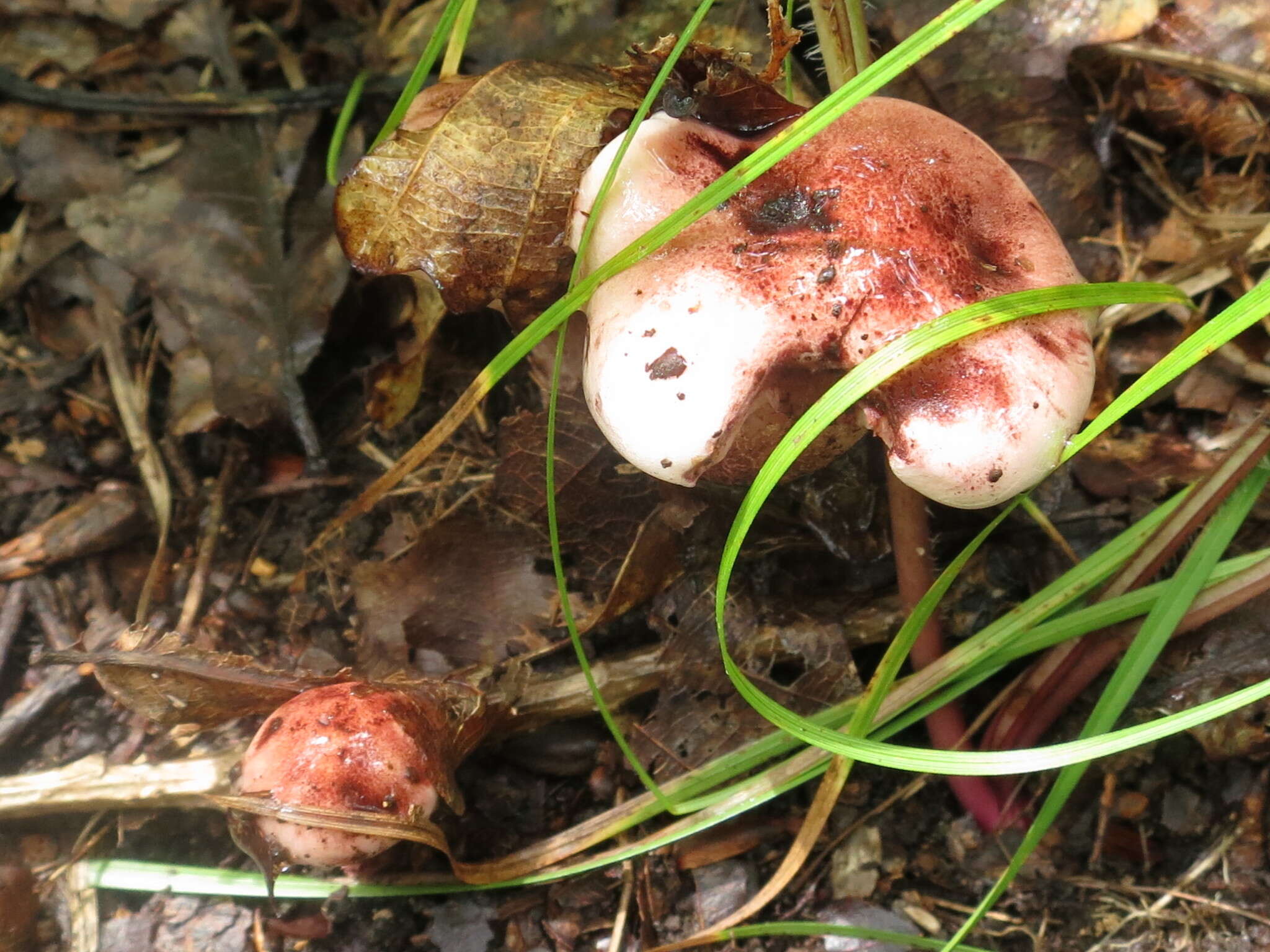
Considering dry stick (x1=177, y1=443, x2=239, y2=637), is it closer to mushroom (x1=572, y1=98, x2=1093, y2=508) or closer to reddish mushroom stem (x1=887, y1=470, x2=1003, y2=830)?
mushroom (x1=572, y1=98, x2=1093, y2=508)

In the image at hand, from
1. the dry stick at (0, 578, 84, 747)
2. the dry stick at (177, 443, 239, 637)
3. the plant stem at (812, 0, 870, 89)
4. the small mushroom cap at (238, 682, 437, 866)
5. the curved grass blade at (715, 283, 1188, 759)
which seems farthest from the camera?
the dry stick at (177, 443, 239, 637)

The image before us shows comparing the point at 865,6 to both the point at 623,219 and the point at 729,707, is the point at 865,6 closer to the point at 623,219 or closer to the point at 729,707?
the point at 623,219

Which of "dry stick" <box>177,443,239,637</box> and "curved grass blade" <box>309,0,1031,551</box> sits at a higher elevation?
"curved grass blade" <box>309,0,1031,551</box>

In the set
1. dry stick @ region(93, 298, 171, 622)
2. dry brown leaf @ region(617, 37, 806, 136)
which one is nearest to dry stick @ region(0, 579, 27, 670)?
dry stick @ region(93, 298, 171, 622)

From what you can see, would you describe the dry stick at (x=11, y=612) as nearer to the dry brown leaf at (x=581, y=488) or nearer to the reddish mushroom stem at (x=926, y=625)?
the dry brown leaf at (x=581, y=488)

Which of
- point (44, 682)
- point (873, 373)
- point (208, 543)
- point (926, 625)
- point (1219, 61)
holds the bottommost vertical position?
point (44, 682)

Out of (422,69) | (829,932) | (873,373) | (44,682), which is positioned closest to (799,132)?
(873,373)

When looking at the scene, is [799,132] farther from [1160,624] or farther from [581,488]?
[1160,624]
